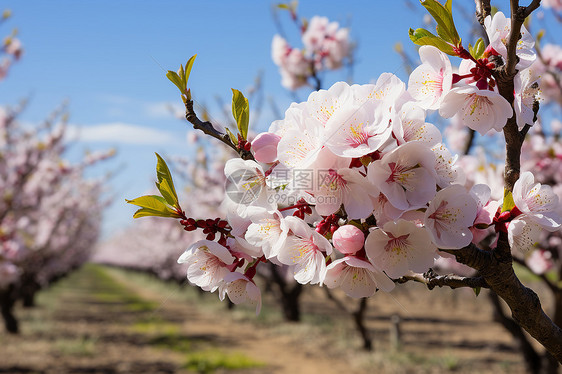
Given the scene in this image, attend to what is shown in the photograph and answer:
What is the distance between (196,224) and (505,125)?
0.80 metres

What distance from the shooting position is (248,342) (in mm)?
Result: 9086

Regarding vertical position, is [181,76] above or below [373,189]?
above

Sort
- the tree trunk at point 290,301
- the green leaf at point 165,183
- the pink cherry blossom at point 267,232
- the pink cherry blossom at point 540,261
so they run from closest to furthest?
1. the pink cherry blossom at point 267,232
2. the green leaf at point 165,183
3. the pink cherry blossom at point 540,261
4. the tree trunk at point 290,301

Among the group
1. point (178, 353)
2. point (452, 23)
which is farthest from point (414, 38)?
point (178, 353)

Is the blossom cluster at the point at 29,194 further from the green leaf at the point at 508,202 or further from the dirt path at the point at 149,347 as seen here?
the green leaf at the point at 508,202

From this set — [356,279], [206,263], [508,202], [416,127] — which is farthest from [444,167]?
[206,263]

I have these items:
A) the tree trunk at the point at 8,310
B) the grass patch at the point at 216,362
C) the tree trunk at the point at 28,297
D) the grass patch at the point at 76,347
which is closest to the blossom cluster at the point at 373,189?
the grass patch at the point at 216,362

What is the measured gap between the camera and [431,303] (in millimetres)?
15438

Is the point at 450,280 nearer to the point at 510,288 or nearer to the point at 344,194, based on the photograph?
the point at 510,288

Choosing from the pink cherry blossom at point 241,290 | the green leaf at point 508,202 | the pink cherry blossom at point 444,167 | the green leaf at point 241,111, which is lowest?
the pink cherry blossom at point 241,290

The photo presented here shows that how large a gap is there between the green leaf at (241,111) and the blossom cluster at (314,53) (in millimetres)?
3589

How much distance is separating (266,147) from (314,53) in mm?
3851

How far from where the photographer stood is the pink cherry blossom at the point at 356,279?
99 cm

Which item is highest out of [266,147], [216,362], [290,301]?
[266,147]
